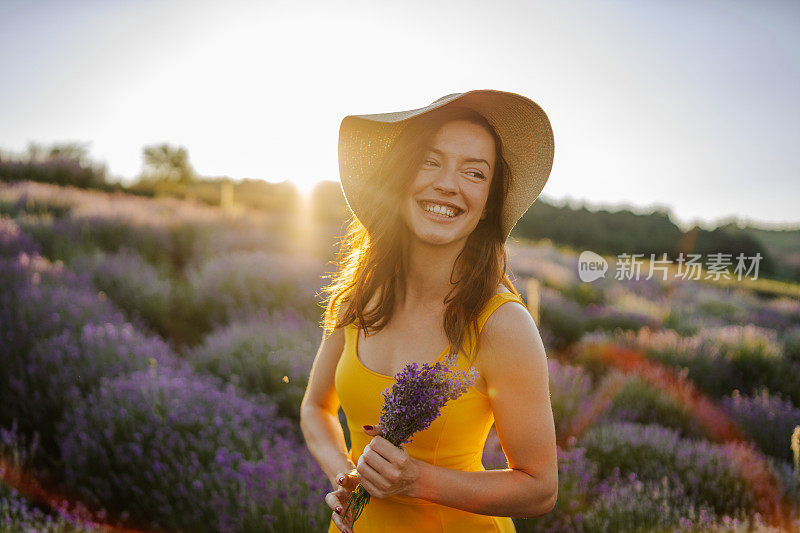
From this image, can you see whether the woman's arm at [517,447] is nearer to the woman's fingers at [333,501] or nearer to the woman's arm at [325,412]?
the woman's fingers at [333,501]

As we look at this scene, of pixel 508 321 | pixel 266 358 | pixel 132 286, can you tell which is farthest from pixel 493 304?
pixel 132 286

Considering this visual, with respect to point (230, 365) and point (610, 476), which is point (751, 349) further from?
point (230, 365)

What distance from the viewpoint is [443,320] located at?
171 cm

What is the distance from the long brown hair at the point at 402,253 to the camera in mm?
1672

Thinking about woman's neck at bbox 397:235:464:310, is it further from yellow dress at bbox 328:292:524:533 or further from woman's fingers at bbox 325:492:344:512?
woman's fingers at bbox 325:492:344:512

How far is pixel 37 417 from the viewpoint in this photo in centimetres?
362

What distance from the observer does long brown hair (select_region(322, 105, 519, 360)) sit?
1.67 metres

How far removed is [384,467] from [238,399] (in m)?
2.68

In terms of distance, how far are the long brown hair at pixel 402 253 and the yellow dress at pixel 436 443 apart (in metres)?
0.07

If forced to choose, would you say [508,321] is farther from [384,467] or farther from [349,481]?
[349,481]

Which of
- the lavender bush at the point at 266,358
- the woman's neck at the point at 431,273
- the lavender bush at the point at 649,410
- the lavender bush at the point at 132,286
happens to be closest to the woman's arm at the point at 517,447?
the woman's neck at the point at 431,273

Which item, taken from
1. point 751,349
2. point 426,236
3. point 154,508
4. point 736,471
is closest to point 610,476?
point 736,471

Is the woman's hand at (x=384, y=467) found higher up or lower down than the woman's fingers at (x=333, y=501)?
higher up

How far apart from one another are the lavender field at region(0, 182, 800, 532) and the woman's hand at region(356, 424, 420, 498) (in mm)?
1087
